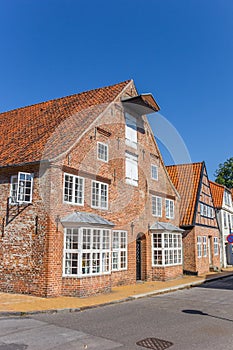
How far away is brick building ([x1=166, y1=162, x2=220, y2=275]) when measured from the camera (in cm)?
2333

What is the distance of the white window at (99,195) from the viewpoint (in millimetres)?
15555

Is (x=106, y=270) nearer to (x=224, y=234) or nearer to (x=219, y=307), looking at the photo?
(x=219, y=307)

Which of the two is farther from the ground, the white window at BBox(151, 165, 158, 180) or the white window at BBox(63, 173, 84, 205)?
the white window at BBox(151, 165, 158, 180)

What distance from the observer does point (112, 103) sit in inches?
696

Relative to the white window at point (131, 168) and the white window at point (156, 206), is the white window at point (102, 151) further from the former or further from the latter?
the white window at point (156, 206)

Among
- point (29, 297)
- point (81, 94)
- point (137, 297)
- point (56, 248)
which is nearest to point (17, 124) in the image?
point (81, 94)

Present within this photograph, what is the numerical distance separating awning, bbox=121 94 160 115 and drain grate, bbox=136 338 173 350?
13724 millimetres

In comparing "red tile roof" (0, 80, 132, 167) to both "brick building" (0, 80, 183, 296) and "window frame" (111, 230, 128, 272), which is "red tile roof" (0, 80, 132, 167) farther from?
"window frame" (111, 230, 128, 272)

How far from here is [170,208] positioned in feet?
74.3

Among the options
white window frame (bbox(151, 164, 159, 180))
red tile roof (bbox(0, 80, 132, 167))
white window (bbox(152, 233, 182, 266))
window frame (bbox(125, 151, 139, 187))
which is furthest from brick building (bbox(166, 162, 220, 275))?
red tile roof (bbox(0, 80, 132, 167))

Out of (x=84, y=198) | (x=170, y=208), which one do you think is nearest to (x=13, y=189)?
(x=84, y=198)

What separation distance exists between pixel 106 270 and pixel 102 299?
79.5 inches

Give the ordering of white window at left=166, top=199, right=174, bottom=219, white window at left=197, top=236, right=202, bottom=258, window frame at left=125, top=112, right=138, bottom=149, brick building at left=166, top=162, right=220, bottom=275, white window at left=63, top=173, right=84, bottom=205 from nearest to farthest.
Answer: white window at left=63, top=173, right=84, bottom=205
window frame at left=125, top=112, right=138, bottom=149
white window at left=166, top=199, right=174, bottom=219
brick building at left=166, top=162, right=220, bottom=275
white window at left=197, top=236, right=202, bottom=258

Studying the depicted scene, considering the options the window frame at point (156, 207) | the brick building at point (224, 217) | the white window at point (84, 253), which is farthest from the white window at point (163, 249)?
the brick building at point (224, 217)
